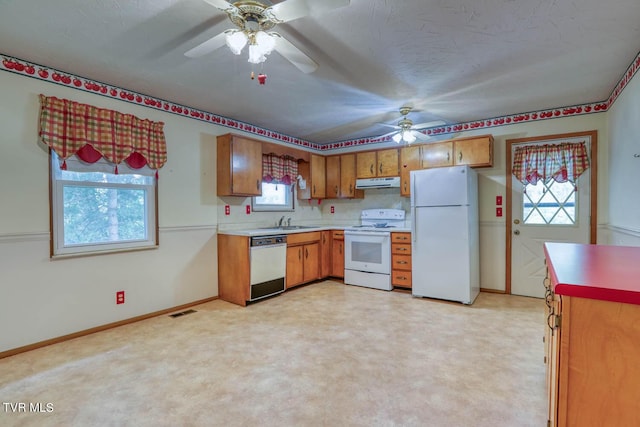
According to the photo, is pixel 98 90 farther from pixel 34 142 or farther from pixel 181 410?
pixel 181 410

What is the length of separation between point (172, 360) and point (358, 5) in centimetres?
277

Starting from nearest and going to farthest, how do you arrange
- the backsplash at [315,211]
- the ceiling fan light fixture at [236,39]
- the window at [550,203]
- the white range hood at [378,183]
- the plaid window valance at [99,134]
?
the ceiling fan light fixture at [236,39]
the plaid window valance at [99,134]
the window at [550,203]
the backsplash at [315,211]
the white range hood at [378,183]

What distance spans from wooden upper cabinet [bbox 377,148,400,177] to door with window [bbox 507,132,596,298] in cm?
148

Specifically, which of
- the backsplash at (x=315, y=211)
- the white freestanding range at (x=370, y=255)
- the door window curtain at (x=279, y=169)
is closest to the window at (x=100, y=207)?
the backsplash at (x=315, y=211)

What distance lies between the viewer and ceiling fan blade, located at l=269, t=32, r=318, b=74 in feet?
5.71

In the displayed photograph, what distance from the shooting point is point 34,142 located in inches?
→ 102

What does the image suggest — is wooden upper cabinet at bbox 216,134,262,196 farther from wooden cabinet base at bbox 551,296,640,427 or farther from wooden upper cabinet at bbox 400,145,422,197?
wooden cabinet base at bbox 551,296,640,427

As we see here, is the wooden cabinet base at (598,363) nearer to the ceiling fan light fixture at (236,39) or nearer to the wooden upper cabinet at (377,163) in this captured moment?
the ceiling fan light fixture at (236,39)

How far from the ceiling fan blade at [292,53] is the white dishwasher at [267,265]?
7.37 feet

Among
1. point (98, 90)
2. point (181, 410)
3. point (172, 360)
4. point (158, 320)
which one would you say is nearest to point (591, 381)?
point (181, 410)

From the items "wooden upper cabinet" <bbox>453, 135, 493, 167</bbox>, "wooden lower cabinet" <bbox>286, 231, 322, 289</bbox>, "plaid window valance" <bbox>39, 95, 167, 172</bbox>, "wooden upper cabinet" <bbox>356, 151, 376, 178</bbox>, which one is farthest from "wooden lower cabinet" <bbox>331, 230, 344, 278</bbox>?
"plaid window valance" <bbox>39, 95, 167, 172</bbox>

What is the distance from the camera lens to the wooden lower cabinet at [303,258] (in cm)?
433

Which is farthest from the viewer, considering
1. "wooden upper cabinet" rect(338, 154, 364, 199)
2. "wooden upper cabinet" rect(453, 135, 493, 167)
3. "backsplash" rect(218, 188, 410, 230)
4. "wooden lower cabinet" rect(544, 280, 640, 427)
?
"wooden upper cabinet" rect(338, 154, 364, 199)

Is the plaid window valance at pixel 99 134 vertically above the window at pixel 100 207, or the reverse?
the plaid window valance at pixel 99 134
